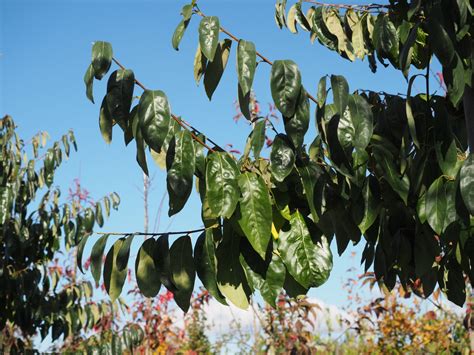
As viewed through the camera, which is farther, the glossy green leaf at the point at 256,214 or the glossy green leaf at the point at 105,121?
the glossy green leaf at the point at 105,121

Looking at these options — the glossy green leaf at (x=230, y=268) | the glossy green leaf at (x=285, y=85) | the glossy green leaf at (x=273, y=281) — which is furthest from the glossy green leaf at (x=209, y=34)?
the glossy green leaf at (x=273, y=281)

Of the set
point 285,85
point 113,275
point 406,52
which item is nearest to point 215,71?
point 285,85

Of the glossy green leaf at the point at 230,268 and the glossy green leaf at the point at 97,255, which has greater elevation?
the glossy green leaf at the point at 97,255

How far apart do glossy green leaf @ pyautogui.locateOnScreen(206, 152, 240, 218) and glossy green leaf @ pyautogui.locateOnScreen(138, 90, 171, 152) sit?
144 mm

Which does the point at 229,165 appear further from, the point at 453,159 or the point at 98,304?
the point at 98,304

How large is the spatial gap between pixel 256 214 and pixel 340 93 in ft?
1.19

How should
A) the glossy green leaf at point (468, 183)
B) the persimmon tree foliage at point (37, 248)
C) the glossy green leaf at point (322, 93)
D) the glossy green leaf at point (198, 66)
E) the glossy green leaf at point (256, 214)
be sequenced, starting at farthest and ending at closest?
the persimmon tree foliage at point (37, 248) < the glossy green leaf at point (198, 66) < the glossy green leaf at point (322, 93) < the glossy green leaf at point (256, 214) < the glossy green leaf at point (468, 183)

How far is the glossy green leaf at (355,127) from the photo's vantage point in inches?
66.1

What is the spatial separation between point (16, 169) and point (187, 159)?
4.50 meters

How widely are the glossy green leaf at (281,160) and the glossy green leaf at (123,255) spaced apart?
1.42 ft

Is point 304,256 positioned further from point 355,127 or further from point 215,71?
point 215,71

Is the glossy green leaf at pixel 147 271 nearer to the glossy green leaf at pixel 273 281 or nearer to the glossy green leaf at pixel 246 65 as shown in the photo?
the glossy green leaf at pixel 273 281

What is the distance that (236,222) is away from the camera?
1666 millimetres

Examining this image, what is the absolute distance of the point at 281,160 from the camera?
1686 mm
